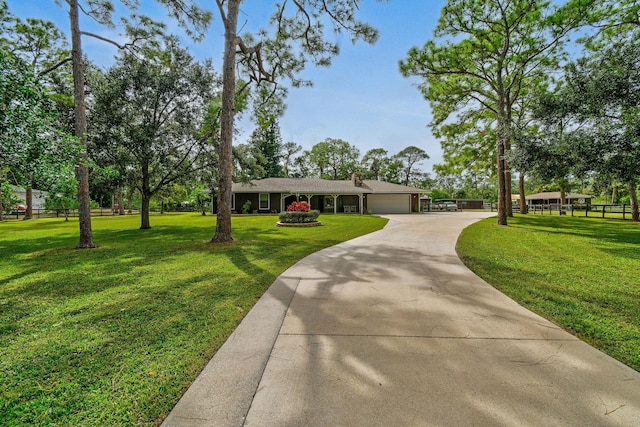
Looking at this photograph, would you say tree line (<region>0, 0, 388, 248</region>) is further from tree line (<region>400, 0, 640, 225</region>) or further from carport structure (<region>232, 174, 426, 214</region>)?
carport structure (<region>232, 174, 426, 214</region>)

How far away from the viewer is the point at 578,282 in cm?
431

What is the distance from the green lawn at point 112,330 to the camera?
5.81ft

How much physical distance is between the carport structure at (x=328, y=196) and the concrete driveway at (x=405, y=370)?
71.1 ft

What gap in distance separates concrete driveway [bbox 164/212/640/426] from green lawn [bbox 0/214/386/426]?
0.28 metres

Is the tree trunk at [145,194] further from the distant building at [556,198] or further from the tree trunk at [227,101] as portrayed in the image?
the distant building at [556,198]

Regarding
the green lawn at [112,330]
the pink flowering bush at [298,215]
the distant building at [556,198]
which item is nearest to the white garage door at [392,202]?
the pink flowering bush at [298,215]

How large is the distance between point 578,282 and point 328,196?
2306 centimetres

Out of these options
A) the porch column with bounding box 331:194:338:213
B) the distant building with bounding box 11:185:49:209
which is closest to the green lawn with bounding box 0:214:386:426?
the distant building with bounding box 11:185:49:209

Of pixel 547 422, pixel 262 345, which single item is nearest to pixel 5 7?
pixel 262 345

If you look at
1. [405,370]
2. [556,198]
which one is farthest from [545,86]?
[556,198]

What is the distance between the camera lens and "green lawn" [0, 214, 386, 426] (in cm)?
177

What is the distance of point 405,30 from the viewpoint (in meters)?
10.9

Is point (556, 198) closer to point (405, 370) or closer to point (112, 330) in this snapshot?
point (405, 370)

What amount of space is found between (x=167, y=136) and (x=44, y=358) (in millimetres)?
12779
